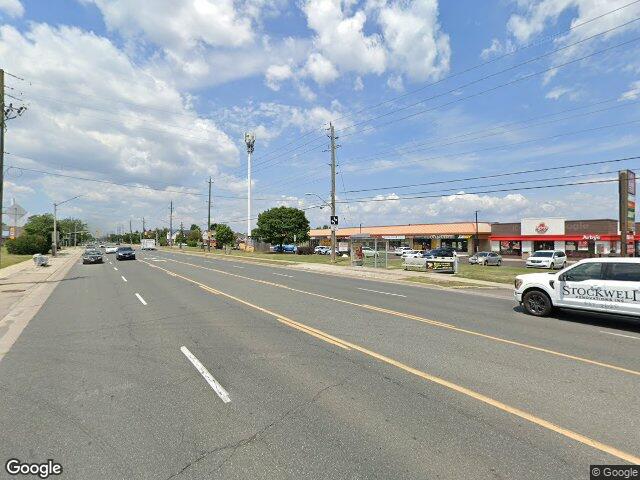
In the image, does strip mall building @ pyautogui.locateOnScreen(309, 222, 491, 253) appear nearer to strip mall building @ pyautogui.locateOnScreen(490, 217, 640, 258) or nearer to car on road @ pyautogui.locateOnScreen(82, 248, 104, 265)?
strip mall building @ pyautogui.locateOnScreen(490, 217, 640, 258)

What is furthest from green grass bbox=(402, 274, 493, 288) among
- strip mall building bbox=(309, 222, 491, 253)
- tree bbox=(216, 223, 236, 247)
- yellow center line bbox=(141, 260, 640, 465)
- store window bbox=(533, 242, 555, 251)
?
tree bbox=(216, 223, 236, 247)

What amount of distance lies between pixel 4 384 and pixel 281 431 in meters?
4.09

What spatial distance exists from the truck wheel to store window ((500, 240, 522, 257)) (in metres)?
59.4

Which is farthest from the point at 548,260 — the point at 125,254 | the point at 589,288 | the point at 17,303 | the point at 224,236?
the point at 224,236

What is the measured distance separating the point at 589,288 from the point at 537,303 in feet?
4.51

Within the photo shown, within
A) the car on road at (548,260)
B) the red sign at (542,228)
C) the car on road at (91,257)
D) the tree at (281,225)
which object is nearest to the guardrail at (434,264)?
the car on road at (548,260)

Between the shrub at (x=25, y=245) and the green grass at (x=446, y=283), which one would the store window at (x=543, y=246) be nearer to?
the green grass at (x=446, y=283)

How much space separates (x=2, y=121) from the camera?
18.6 m

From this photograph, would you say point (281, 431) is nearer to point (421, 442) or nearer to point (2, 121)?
point (421, 442)

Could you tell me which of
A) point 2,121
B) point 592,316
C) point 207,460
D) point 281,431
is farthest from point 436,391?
point 2,121

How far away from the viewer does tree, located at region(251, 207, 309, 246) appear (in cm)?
6316

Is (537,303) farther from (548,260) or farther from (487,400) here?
(548,260)

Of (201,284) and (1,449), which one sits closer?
(1,449)

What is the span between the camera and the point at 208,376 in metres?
5.58
